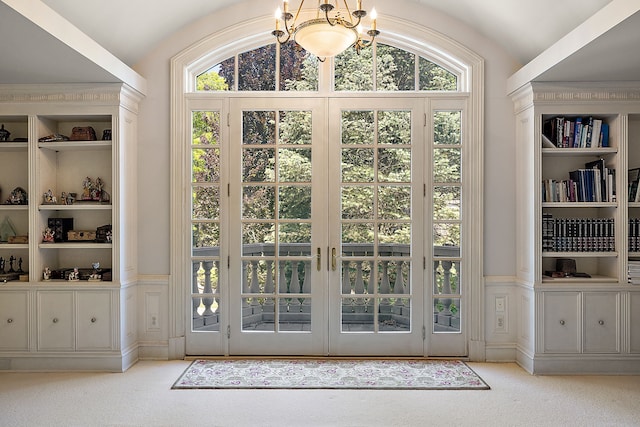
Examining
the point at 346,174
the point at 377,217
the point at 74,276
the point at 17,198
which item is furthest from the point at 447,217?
the point at 17,198

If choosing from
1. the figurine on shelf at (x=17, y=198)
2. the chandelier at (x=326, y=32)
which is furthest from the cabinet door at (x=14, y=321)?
the chandelier at (x=326, y=32)

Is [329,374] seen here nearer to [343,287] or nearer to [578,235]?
[343,287]

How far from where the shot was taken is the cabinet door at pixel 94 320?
177 inches

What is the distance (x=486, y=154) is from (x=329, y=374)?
2.38 m

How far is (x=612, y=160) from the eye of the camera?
4.54m

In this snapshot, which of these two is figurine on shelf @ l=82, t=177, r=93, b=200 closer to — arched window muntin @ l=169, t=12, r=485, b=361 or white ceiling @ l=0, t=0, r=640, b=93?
arched window muntin @ l=169, t=12, r=485, b=361

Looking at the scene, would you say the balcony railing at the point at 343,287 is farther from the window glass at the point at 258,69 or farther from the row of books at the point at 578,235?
the window glass at the point at 258,69

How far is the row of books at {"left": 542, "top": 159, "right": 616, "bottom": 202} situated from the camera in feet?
14.7

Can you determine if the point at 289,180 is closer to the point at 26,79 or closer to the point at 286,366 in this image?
the point at 286,366

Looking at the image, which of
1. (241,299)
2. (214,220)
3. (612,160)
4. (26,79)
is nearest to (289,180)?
(214,220)

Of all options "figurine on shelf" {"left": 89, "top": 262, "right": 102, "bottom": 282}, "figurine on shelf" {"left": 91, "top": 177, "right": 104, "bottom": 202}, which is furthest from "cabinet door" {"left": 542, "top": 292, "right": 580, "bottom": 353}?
"figurine on shelf" {"left": 91, "top": 177, "right": 104, "bottom": 202}

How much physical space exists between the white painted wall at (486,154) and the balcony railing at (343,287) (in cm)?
33

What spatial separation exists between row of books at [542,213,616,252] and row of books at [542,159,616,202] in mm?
180

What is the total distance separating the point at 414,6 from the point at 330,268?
250cm
